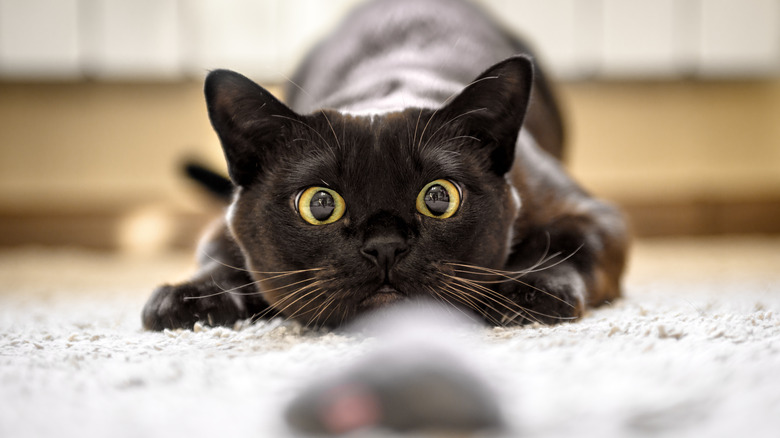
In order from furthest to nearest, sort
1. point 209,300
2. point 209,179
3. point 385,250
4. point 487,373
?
1. point 209,179
2. point 209,300
3. point 385,250
4. point 487,373

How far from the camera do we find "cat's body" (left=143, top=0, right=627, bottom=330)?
2.86ft

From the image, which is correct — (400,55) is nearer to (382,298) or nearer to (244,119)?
(244,119)

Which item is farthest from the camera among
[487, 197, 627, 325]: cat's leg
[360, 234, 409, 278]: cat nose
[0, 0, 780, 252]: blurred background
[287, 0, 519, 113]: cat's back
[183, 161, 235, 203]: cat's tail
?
[0, 0, 780, 252]: blurred background

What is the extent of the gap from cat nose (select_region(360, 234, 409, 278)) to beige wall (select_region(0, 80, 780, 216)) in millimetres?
2432

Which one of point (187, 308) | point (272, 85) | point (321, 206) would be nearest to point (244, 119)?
point (321, 206)

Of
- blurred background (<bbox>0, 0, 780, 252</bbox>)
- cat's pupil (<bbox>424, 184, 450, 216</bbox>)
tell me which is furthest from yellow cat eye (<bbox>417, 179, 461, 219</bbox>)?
blurred background (<bbox>0, 0, 780, 252</bbox>)

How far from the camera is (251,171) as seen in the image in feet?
3.36

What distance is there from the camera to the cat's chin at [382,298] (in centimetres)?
86

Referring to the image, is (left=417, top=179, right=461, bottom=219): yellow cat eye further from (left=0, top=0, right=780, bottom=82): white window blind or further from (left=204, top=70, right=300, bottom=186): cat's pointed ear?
(left=0, top=0, right=780, bottom=82): white window blind

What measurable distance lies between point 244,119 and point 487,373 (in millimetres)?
606

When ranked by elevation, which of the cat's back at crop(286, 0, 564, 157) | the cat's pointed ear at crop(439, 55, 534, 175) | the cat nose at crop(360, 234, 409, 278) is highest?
the cat's back at crop(286, 0, 564, 157)

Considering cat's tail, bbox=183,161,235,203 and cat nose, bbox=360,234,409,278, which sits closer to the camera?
cat nose, bbox=360,234,409,278

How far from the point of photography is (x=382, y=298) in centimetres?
86

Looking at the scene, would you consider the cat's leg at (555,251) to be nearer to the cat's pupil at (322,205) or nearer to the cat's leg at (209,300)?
the cat's pupil at (322,205)
